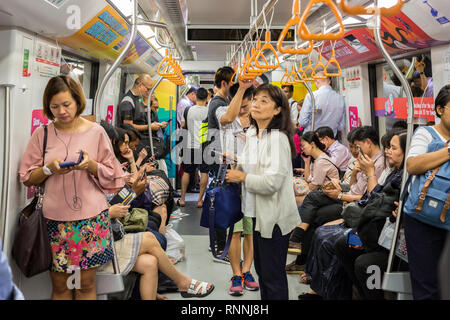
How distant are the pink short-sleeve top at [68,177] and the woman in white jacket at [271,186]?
0.85 metres

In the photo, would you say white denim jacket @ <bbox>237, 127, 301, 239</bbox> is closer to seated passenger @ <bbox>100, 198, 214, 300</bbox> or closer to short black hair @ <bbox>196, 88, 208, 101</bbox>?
seated passenger @ <bbox>100, 198, 214, 300</bbox>

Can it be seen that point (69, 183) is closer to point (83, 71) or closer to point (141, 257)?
point (141, 257)

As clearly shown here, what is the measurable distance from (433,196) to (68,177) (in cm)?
212

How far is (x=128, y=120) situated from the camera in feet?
19.3

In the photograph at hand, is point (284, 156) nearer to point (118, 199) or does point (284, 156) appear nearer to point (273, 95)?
point (273, 95)

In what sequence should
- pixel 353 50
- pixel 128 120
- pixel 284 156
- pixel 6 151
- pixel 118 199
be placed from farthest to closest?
pixel 128 120 → pixel 353 50 → pixel 118 199 → pixel 6 151 → pixel 284 156

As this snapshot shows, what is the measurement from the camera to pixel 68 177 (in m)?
2.20

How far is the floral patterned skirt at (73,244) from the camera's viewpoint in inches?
86.0

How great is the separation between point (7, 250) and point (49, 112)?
1.03 meters

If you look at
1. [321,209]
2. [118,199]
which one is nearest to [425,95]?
[321,209]

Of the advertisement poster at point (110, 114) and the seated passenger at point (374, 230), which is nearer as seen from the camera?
the seated passenger at point (374, 230)

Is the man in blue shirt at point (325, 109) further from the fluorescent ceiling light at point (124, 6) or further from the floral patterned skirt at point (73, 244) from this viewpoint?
the floral patterned skirt at point (73, 244)

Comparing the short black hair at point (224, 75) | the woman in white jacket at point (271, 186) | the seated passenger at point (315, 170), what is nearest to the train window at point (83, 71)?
the short black hair at point (224, 75)

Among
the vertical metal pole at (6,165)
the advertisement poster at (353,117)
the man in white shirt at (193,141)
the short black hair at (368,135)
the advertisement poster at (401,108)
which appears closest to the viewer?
the vertical metal pole at (6,165)
